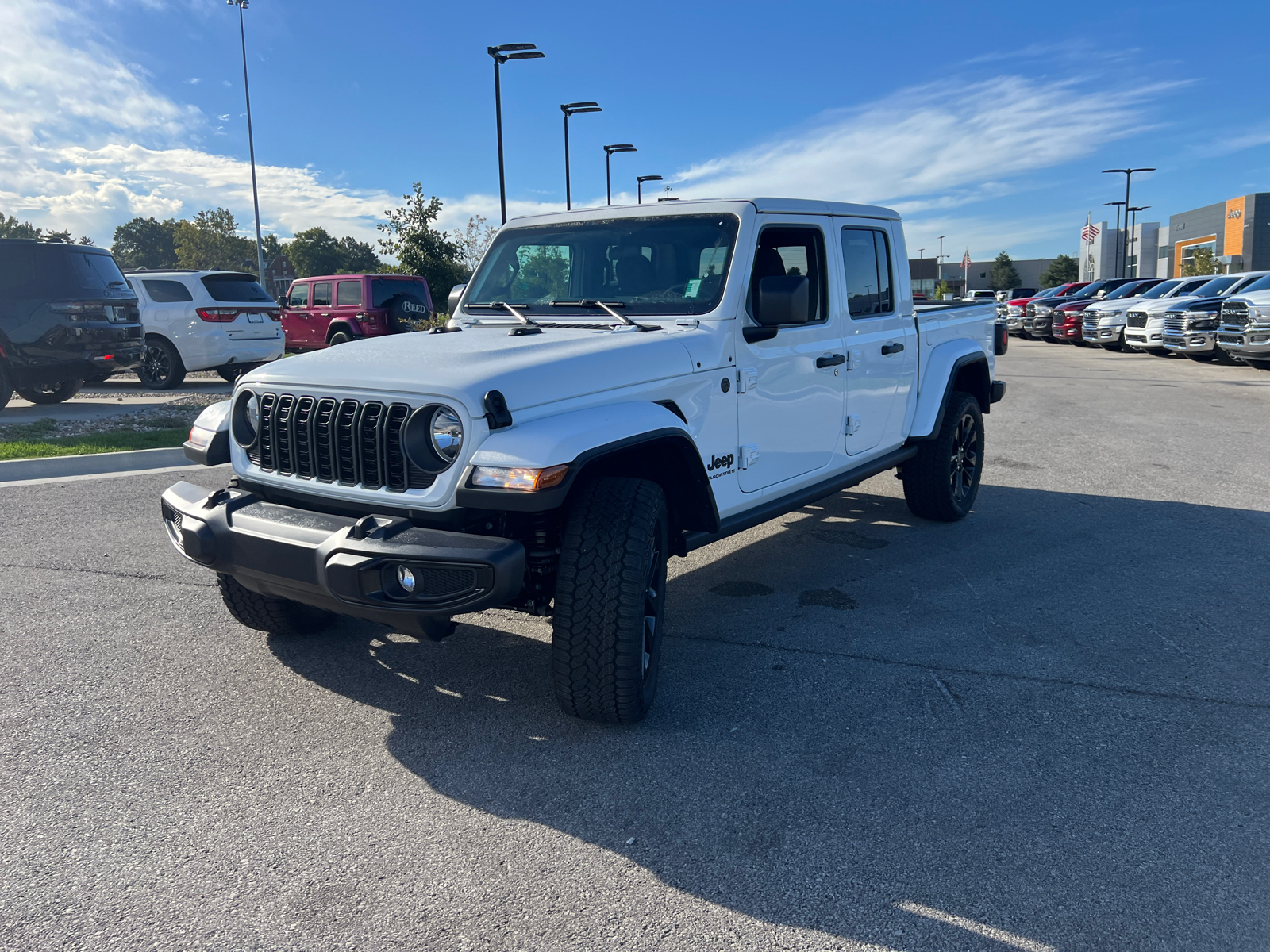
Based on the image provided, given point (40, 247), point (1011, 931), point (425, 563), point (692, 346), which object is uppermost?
point (40, 247)

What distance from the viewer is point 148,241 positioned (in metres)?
120

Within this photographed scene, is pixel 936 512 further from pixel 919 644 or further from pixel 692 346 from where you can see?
pixel 692 346

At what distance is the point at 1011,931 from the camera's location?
2.44 meters

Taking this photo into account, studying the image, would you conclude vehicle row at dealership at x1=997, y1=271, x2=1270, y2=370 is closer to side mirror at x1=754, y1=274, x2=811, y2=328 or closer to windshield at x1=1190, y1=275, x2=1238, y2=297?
windshield at x1=1190, y1=275, x2=1238, y2=297

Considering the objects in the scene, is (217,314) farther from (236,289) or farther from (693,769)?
(693,769)

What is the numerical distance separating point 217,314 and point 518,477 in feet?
42.8

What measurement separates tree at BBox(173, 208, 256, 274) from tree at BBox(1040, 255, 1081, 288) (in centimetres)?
6682

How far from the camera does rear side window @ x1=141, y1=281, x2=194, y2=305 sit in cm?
1442

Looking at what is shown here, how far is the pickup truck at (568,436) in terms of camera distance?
3.12m

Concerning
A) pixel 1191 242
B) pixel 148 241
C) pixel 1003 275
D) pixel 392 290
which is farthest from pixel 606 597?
pixel 148 241

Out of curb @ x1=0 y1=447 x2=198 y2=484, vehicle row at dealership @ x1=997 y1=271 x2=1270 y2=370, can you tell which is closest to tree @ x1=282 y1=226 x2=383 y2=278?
vehicle row at dealership @ x1=997 y1=271 x2=1270 y2=370

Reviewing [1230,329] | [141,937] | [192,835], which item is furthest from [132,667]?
[1230,329]

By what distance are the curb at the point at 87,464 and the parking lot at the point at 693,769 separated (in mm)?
3058

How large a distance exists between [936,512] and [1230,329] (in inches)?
554
